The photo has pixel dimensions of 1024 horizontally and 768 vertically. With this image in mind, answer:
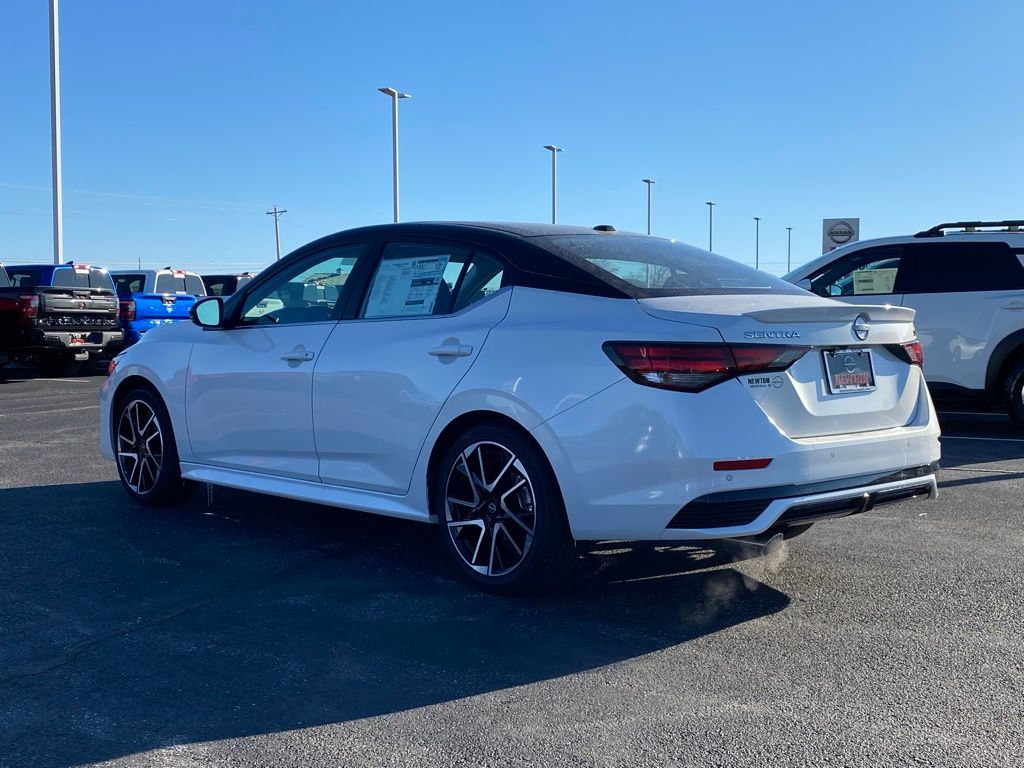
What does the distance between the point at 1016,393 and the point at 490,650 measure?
7.65 metres

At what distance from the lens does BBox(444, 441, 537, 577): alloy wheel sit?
14.3 feet

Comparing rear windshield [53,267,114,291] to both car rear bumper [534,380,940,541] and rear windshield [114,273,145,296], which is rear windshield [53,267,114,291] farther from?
car rear bumper [534,380,940,541]

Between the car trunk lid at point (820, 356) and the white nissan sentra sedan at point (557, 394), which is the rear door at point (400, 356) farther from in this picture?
the car trunk lid at point (820, 356)

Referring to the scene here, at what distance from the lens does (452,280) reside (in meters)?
4.84

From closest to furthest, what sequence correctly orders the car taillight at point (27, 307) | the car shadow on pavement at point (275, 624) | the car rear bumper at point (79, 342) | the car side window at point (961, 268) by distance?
1. the car shadow on pavement at point (275, 624)
2. the car side window at point (961, 268)
3. the car taillight at point (27, 307)
4. the car rear bumper at point (79, 342)

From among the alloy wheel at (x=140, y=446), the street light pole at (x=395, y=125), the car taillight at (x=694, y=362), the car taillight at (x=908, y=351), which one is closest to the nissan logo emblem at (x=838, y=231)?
the street light pole at (x=395, y=125)

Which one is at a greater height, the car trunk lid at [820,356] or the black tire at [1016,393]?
the car trunk lid at [820,356]

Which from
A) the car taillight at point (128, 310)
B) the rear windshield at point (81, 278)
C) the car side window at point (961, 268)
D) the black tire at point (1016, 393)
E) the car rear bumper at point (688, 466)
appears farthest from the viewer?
the car taillight at point (128, 310)

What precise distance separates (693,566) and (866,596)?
808 millimetres

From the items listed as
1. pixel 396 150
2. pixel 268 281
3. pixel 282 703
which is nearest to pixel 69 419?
pixel 268 281

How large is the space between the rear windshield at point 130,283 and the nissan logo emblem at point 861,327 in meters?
19.7

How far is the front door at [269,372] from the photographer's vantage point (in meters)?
5.32

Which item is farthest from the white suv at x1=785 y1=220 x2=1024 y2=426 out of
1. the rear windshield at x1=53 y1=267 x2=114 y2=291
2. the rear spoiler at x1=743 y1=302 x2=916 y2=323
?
the rear windshield at x1=53 y1=267 x2=114 y2=291

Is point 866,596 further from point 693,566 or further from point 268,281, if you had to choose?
point 268,281
